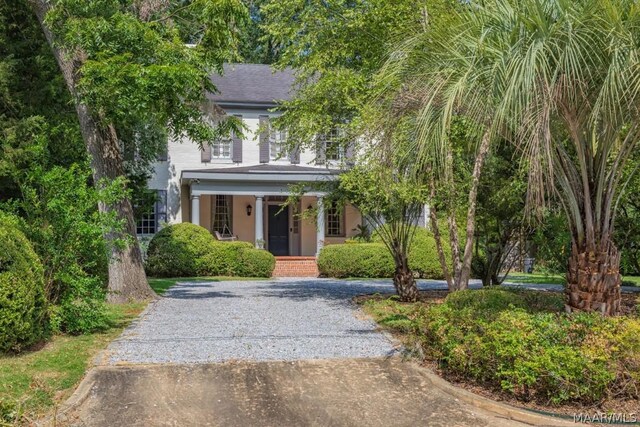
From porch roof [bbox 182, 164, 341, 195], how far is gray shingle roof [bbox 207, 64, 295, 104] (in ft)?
10.2

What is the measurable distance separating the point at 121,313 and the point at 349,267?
9691 mm

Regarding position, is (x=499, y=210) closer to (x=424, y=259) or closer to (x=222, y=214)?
(x=424, y=259)

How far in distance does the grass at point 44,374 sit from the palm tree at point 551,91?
4469 mm

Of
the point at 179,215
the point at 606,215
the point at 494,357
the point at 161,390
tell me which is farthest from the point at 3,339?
the point at 179,215

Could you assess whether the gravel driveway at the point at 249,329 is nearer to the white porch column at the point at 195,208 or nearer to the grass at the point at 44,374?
the grass at the point at 44,374

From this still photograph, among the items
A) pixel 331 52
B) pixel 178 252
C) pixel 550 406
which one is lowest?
pixel 550 406

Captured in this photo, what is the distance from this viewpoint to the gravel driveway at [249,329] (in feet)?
24.3

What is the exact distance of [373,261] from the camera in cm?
1928

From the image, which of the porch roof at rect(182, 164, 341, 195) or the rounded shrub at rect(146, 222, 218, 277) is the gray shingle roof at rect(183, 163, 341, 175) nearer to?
the porch roof at rect(182, 164, 341, 195)

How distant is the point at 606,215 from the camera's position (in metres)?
6.92

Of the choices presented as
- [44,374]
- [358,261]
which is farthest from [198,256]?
[44,374]

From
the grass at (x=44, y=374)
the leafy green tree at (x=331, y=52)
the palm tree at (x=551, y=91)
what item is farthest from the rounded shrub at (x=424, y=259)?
the grass at (x=44, y=374)

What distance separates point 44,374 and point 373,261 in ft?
44.9

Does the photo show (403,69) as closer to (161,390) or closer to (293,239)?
(161,390)
